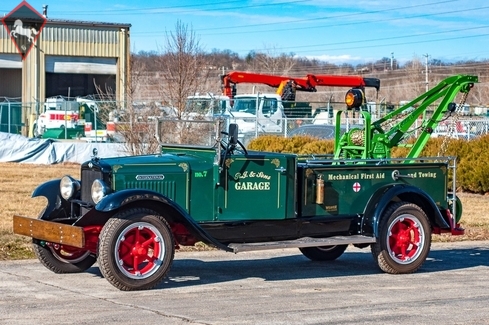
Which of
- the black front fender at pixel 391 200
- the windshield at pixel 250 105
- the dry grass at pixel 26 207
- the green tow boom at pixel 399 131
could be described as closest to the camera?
the black front fender at pixel 391 200

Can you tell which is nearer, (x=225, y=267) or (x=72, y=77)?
(x=225, y=267)

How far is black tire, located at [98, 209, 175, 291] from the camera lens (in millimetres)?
8617

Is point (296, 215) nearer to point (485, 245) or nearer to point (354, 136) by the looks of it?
point (354, 136)

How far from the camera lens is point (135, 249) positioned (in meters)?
8.80

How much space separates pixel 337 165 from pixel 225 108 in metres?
20.6

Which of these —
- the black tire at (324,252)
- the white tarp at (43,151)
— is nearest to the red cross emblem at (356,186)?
the black tire at (324,252)

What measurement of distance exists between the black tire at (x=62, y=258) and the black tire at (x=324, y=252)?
9.26 ft

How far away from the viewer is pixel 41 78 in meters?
45.5

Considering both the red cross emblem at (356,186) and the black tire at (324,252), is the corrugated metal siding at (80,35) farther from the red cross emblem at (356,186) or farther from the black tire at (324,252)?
the red cross emblem at (356,186)

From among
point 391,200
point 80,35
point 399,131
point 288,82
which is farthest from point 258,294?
point 80,35

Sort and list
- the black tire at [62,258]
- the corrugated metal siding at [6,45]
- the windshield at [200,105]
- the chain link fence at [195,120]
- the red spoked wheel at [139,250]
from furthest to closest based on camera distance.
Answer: the corrugated metal siding at [6,45]
the windshield at [200,105]
the chain link fence at [195,120]
the black tire at [62,258]
the red spoked wheel at [139,250]

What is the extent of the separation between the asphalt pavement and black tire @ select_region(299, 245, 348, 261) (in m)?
0.12

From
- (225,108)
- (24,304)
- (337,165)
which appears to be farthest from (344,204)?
(225,108)

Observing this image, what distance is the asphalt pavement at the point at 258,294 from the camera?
7.62m
